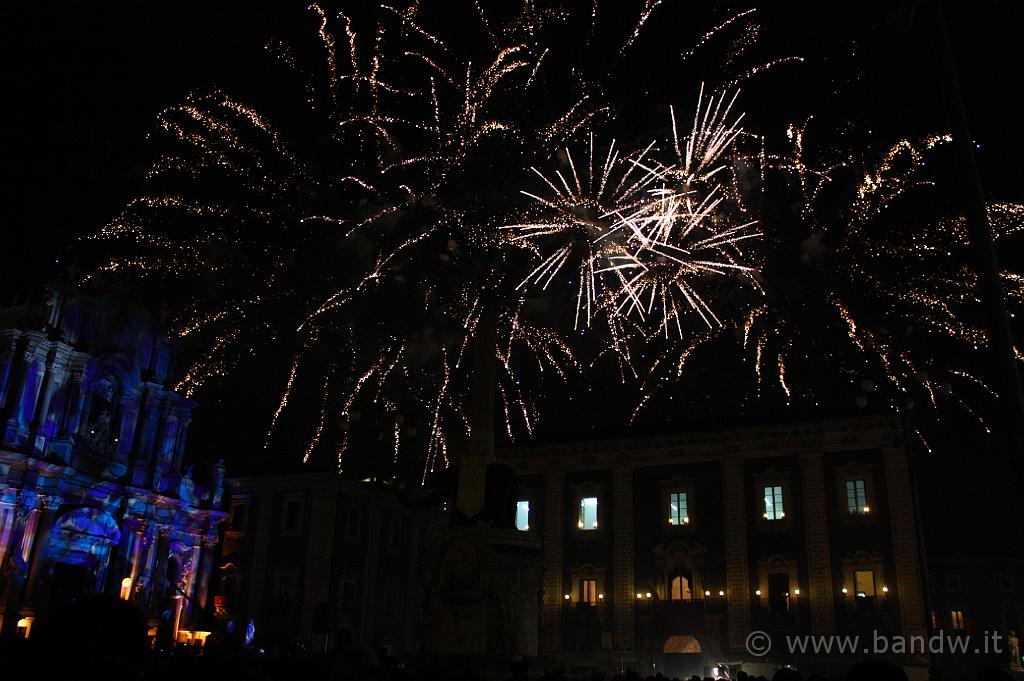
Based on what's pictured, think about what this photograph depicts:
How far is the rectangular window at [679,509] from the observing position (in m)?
41.9

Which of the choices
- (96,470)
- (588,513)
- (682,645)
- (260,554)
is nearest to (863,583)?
(682,645)

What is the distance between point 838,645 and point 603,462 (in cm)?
1456

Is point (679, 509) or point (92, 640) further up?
point (679, 509)

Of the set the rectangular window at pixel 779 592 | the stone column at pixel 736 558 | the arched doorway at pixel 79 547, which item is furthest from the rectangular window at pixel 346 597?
the rectangular window at pixel 779 592

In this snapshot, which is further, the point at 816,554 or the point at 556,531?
the point at 556,531

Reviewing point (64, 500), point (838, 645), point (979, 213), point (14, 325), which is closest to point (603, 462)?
point (838, 645)

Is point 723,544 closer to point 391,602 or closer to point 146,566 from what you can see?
point 391,602

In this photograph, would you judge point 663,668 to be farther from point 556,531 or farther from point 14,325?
point 14,325

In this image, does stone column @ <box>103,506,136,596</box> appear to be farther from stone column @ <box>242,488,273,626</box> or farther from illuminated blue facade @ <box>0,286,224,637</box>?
stone column @ <box>242,488,273,626</box>

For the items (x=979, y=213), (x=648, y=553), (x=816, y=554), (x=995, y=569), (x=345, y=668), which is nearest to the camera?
(x=345, y=668)

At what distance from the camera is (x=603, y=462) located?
4441cm

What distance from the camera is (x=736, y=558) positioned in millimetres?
39906

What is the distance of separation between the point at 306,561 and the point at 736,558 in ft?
72.7

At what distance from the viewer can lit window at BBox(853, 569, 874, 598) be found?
36.8 m
